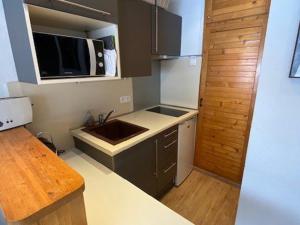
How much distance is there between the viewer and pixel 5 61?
1.14 meters

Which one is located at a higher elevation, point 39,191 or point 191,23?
point 191,23

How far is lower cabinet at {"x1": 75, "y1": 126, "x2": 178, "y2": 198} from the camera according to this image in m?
1.31

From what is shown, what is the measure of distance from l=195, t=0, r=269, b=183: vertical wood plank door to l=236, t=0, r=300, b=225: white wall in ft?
2.80

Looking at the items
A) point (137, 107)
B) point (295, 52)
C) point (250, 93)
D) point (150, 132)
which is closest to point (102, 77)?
point (150, 132)

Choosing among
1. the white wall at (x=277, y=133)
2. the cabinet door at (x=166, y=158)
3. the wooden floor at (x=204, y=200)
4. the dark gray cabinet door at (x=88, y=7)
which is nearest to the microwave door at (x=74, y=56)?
the dark gray cabinet door at (x=88, y=7)

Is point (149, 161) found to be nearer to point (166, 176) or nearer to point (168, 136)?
point (168, 136)

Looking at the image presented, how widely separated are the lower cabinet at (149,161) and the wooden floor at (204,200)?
18 centimetres

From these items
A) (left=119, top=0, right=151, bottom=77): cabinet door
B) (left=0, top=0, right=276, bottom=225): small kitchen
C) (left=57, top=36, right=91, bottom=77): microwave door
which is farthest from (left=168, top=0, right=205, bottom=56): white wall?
(left=57, top=36, right=91, bottom=77): microwave door

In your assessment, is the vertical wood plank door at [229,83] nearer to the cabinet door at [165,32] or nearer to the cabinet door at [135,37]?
the cabinet door at [165,32]

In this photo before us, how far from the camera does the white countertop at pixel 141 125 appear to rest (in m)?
1.24

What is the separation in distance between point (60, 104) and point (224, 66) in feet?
5.92

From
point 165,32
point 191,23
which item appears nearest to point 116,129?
point 165,32

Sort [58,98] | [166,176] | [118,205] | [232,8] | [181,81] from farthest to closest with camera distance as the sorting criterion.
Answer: [181,81]
[166,176]
[232,8]
[58,98]
[118,205]

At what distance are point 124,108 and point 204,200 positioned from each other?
148 cm
